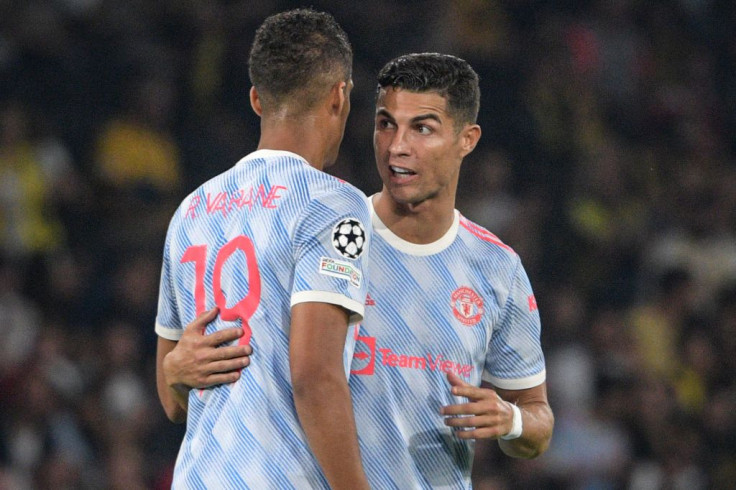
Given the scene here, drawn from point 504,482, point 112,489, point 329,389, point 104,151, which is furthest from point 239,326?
point 104,151

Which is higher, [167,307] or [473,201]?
[167,307]

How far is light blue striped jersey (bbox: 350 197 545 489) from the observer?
353cm

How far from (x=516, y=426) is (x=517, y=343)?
0.33m

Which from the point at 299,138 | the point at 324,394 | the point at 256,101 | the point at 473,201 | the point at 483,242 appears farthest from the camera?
the point at 473,201

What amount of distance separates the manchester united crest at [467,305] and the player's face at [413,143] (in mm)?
Result: 331

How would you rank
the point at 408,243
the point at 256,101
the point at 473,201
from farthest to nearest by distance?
the point at 473,201, the point at 408,243, the point at 256,101

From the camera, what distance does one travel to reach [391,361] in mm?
3574

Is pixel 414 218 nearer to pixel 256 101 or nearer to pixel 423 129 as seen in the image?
pixel 423 129

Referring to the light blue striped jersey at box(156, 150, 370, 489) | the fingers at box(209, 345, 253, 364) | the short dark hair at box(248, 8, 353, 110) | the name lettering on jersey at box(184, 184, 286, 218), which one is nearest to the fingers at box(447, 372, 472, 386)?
the light blue striped jersey at box(156, 150, 370, 489)

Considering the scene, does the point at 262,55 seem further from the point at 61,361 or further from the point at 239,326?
the point at 61,361

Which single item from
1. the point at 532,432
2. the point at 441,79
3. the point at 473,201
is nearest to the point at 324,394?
the point at 532,432

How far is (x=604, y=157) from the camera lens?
10.9 metres

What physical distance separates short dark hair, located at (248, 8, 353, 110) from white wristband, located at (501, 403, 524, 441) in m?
1.18

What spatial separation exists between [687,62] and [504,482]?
6.34m
